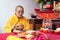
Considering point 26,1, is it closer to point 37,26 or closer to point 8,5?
point 8,5

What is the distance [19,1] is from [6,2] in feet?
0.79

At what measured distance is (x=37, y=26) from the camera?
295cm

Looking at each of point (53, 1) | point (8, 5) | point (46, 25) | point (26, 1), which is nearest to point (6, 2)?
point (8, 5)

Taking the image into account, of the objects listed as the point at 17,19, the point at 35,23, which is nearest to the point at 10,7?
the point at 35,23

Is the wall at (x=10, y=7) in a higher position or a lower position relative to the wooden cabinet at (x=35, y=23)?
higher

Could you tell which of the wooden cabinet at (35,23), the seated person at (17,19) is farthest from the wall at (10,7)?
the seated person at (17,19)

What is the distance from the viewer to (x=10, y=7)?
3.12 metres

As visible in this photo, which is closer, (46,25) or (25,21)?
(46,25)

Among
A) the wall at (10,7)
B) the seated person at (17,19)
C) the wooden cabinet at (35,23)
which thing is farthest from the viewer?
the wall at (10,7)

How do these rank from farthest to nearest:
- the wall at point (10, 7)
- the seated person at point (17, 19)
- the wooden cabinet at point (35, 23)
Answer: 1. the wall at point (10, 7)
2. the wooden cabinet at point (35, 23)
3. the seated person at point (17, 19)

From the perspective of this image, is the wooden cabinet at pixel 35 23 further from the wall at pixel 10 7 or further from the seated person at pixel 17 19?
the seated person at pixel 17 19

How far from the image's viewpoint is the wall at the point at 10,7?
3057 mm

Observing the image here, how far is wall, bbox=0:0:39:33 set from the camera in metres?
3.06

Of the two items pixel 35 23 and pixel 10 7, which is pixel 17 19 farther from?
pixel 10 7
